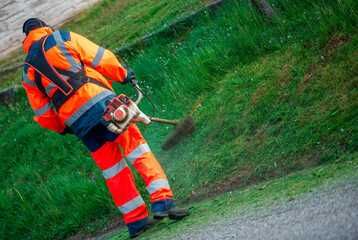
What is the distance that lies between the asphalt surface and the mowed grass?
1.11m

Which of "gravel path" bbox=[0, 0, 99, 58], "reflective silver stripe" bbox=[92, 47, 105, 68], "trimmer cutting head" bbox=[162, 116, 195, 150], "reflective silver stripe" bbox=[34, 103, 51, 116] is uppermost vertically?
"reflective silver stripe" bbox=[92, 47, 105, 68]

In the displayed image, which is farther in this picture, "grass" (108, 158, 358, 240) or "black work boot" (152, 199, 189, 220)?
"black work boot" (152, 199, 189, 220)

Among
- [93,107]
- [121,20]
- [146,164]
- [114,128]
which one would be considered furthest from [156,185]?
[121,20]

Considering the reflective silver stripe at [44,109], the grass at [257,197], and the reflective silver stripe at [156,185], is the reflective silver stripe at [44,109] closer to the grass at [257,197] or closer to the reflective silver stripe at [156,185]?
the reflective silver stripe at [156,185]

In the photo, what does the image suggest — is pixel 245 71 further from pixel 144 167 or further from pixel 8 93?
pixel 8 93

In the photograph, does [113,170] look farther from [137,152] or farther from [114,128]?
[114,128]

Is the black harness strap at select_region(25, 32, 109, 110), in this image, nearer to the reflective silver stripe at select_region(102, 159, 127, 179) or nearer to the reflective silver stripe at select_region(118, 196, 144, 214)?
the reflective silver stripe at select_region(102, 159, 127, 179)

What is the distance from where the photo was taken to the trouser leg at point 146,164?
8062mm

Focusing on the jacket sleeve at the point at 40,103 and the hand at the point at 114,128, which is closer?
the hand at the point at 114,128

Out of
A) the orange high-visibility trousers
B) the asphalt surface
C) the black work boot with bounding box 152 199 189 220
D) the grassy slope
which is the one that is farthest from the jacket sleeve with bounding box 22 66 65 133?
the grassy slope

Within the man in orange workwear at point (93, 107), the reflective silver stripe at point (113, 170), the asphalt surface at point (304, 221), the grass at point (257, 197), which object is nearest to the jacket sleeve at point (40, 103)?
the man in orange workwear at point (93, 107)

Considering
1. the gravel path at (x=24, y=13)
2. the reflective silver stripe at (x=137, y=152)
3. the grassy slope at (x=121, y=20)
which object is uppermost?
the gravel path at (x=24, y=13)

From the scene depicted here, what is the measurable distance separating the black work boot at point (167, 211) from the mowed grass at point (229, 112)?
32.8 inches

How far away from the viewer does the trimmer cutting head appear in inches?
392
